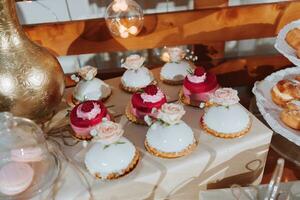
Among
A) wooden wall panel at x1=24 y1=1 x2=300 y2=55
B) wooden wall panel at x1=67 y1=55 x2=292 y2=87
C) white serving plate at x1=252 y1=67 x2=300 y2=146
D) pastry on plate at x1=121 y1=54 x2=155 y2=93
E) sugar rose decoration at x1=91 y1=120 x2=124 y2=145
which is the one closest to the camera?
sugar rose decoration at x1=91 y1=120 x2=124 y2=145

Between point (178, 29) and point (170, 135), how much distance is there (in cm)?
42

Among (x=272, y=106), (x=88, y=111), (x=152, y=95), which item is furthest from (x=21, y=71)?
(x=272, y=106)

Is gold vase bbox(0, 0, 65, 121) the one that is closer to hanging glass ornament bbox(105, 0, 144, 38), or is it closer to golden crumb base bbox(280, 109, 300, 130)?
hanging glass ornament bbox(105, 0, 144, 38)

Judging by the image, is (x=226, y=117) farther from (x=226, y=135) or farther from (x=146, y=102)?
(x=146, y=102)

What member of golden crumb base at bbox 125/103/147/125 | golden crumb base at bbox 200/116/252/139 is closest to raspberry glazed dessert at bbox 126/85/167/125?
golden crumb base at bbox 125/103/147/125

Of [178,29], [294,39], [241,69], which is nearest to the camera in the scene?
[294,39]

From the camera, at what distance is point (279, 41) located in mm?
909

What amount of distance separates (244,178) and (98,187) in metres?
0.30

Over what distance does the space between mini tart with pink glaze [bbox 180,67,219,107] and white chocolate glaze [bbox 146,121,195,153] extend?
0.42 feet

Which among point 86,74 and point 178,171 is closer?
point 178,171

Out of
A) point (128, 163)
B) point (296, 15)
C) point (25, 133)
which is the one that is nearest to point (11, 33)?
point (25, 133)

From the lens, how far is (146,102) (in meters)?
0.78

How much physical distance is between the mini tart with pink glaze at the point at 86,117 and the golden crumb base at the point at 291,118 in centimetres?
37

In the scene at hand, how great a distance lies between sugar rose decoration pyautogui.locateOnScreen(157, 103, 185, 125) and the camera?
0.68 m
